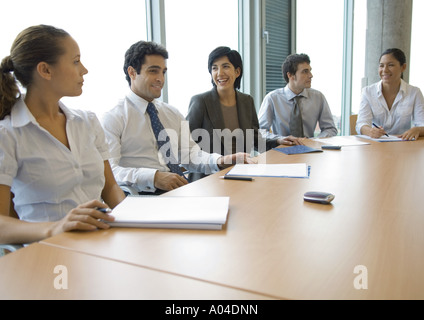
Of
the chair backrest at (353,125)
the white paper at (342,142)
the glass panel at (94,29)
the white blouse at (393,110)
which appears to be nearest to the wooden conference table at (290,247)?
the white paper at (342,142)

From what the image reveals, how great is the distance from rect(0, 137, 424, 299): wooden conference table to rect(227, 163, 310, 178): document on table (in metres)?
0.27

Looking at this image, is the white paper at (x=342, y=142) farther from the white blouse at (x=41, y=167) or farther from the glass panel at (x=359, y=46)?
the glass panel at (x=359, y=46)

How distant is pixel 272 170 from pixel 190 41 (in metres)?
2.08

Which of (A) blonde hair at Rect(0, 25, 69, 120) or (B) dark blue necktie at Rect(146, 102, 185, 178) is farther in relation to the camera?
(B) dark blue necktie at Rect(146, 102, 185, 178)

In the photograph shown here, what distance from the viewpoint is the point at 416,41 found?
226 inches

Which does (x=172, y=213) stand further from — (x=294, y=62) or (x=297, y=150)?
(x=294, y=62)

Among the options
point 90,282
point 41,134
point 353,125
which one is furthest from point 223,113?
point 90,282

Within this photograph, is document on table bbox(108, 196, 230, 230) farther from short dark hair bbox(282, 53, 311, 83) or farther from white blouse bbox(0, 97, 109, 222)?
short dark hair bbox(282, 53, 311, 83)

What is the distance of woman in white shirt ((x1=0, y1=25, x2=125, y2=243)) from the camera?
1.34m

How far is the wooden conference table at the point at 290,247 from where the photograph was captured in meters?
0.73

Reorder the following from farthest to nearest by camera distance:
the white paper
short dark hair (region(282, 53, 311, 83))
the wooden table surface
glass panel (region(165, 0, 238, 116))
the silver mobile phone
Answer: short dark hair (region(282, 53, 311, 83)), glass panel (region(165, 0, 238, 116)), the white paper, the silver mobile phone, the wooden table surface

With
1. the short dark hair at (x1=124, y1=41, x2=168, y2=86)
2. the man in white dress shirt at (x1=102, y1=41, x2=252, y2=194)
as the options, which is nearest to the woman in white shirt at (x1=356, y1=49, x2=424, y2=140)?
the man in white dress shirt at (x1=102, y1=41, x2=252, y2=194)

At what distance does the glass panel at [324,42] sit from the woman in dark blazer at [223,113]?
256cm
